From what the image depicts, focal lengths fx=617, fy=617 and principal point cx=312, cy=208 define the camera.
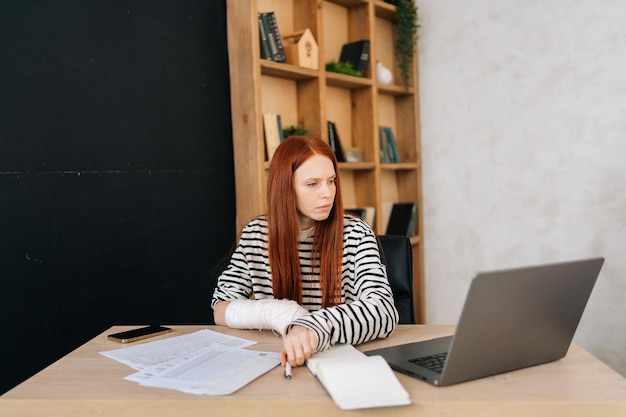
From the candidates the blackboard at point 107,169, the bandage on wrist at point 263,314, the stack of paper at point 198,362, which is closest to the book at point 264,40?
the blackboard at point 107,169

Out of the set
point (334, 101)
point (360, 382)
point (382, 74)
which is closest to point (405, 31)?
point (382, 74)

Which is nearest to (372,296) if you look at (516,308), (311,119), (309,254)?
(309,254)

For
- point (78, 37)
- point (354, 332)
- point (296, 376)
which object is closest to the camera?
point (296, 376)

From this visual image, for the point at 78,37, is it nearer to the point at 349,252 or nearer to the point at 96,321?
the point at 96,321

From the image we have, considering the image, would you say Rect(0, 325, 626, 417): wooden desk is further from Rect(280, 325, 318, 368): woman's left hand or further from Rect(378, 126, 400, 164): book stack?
Rect(378, 126, 400, 164): book stack

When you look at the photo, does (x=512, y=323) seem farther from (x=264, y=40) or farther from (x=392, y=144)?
(x=392, y=144)

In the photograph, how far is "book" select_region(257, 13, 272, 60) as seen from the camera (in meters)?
3.03

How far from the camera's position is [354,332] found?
1415 mm

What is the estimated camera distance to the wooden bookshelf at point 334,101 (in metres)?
2.95

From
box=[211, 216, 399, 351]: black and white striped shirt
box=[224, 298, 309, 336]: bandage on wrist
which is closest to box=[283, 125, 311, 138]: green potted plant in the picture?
box=[211, 216, 399, 351]: black and white striped shirt

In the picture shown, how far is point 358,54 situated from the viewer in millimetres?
3676

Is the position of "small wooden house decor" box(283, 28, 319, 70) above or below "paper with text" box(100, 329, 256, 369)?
above

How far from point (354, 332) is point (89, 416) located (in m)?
0.59

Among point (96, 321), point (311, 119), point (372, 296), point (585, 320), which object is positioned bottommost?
point (585, 320)
